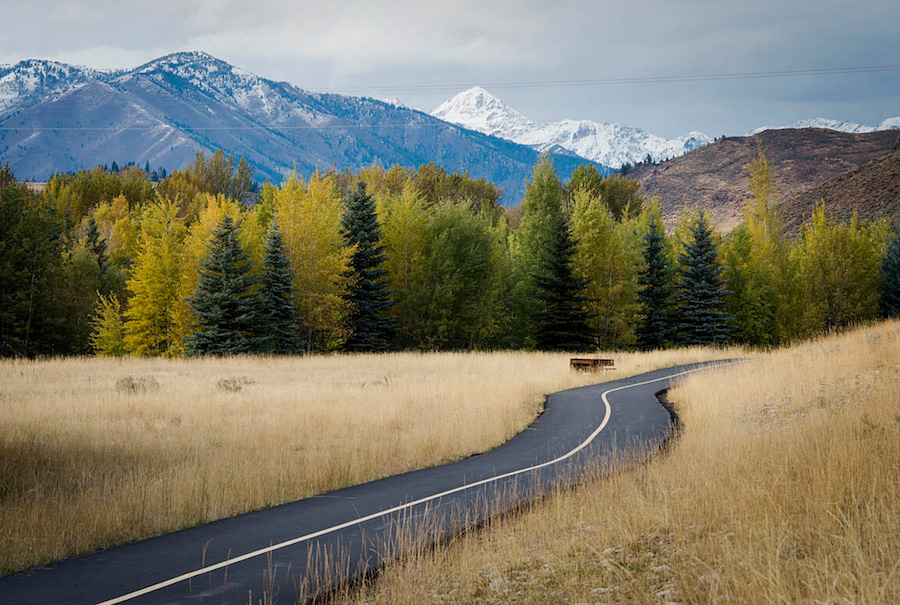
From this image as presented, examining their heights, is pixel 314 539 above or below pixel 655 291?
below

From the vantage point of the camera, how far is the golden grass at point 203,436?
33.4 ft

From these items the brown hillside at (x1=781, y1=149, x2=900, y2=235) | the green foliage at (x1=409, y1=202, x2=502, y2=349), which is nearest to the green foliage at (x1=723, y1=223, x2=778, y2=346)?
the green foliage at (x1=409, y1=202, x2=502, y2=349)

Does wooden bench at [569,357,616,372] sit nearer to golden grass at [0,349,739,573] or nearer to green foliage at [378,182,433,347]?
golden grass at [0,349,739,573]

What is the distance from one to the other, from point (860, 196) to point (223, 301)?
389 feet

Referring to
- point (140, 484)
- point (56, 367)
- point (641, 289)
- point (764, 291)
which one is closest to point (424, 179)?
point (641, 289)

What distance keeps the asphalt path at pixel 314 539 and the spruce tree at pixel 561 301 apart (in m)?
34.6

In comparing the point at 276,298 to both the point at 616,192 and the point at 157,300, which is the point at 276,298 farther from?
the point at 616,192

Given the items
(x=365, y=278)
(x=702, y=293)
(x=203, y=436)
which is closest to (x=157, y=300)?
(x=365, y=278)

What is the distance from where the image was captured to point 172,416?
63.2ft

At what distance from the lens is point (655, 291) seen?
58969mm

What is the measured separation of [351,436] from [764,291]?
190 ft

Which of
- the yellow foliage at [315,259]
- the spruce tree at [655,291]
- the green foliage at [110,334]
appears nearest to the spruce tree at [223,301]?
the yellow foliage at [315,259]

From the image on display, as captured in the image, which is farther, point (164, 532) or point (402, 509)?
point (402, 509)

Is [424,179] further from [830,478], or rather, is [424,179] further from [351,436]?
[830,478]
